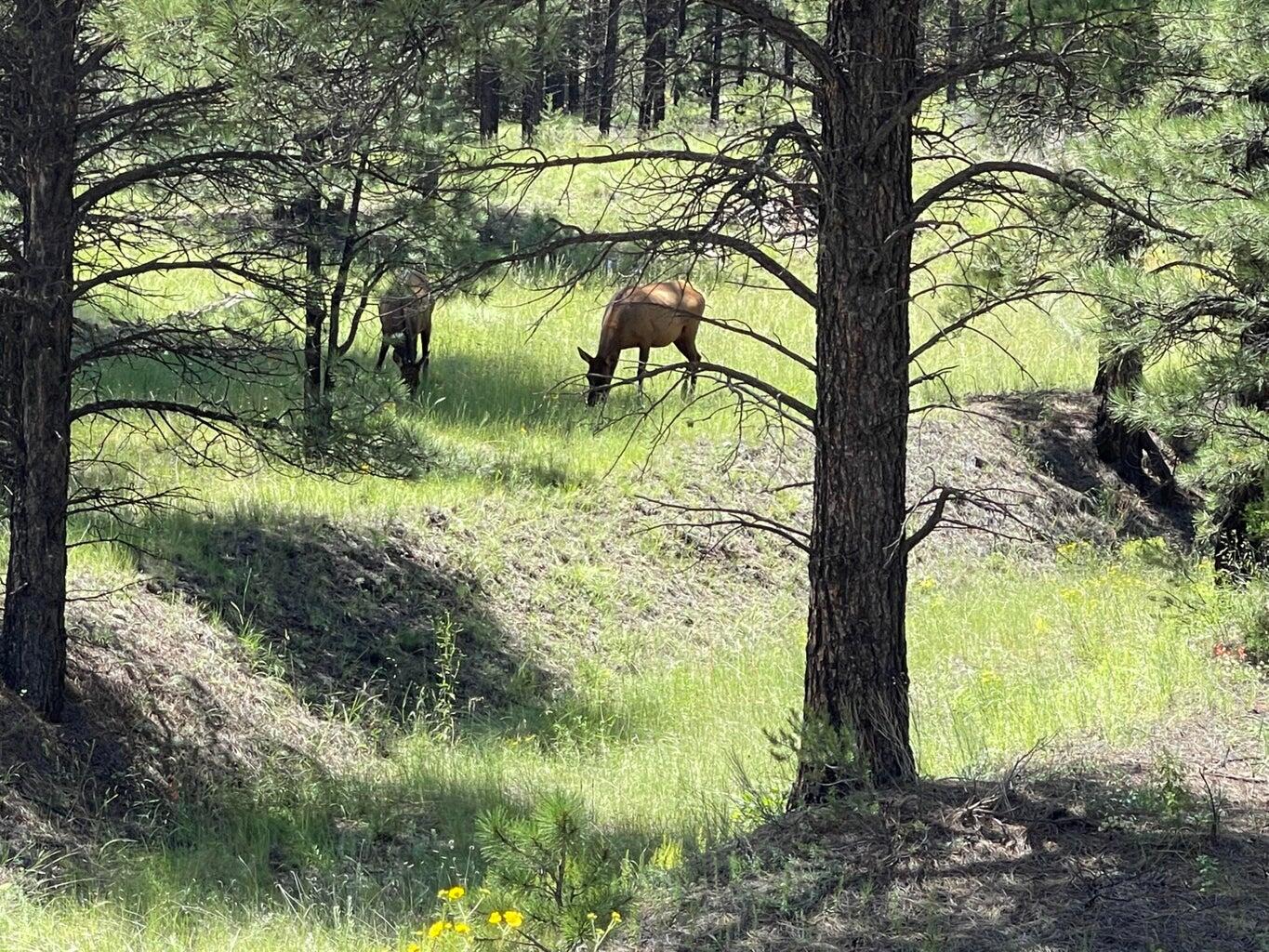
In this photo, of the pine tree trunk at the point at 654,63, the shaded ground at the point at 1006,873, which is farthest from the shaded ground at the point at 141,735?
the pine tree trunk at the point at 654,63

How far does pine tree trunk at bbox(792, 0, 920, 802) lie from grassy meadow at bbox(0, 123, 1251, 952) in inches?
22.7

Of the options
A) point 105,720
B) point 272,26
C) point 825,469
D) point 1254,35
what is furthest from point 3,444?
point 1254,35

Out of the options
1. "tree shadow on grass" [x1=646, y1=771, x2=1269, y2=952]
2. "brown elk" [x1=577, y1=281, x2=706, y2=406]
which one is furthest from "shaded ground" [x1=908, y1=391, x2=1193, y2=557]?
"tree shadow on grass" [x1=646, y1=771, x2=1269, y2=952]

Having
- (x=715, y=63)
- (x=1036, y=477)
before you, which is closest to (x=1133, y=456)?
(x=1036, y=477)

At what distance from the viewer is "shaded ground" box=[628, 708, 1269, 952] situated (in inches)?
219

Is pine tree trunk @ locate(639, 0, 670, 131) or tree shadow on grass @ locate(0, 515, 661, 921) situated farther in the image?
tree shadow on grass @ locate(0, 515, 661, 921)

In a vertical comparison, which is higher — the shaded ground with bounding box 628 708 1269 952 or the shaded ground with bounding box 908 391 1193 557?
the shaded ground with bounding box 908 391 1193 557

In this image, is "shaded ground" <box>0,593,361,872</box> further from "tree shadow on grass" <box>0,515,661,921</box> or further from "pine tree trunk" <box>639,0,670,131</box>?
"pine tree trunk" <box>639,0,670,131</box>

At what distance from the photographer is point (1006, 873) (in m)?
6.09

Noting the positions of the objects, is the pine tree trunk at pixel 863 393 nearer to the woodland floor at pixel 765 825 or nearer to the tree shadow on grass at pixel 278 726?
the woodland floor at pixel 765 825

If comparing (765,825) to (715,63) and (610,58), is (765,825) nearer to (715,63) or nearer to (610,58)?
(715,63)

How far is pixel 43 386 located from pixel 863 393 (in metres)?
5.78

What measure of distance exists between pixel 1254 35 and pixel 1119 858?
7298 millimetres

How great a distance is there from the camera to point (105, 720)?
33.4 ft
